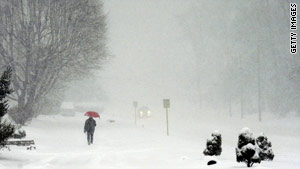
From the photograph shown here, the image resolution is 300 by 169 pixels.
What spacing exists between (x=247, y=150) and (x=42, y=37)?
2357 centimetres

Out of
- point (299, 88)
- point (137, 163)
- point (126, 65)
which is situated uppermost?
point (126, 65)

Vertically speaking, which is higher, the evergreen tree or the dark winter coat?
the evergreen tree

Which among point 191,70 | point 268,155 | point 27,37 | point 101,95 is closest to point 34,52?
point 27,37

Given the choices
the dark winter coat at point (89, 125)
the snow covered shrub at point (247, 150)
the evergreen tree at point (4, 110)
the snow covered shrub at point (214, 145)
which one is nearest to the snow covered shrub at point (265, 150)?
the snow covered shrub at point (214, 145)

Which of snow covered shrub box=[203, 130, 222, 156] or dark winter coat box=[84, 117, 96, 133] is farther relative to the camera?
dark winter coat box=[84, 117, 96, 133]

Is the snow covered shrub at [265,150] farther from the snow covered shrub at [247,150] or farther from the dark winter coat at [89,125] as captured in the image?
the dark winter coat at [89,125]

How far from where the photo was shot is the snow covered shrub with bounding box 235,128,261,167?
10331mm

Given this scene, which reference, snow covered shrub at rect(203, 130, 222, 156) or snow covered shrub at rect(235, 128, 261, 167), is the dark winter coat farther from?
snow covered shrub at rect(235, 128, 261, 167)

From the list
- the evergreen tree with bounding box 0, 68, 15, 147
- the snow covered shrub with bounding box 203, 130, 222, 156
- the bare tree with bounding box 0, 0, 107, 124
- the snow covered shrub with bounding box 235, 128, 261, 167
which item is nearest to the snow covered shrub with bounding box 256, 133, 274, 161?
the snow covered shrub with bounding box 203, 130, 222, 156

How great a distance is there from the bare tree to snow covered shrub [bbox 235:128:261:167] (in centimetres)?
2116

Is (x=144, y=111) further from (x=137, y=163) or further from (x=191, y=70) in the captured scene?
(x=191, y=70)

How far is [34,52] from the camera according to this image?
2892cm

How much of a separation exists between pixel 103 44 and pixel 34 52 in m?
6.29

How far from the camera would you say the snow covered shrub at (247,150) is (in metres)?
10.3
